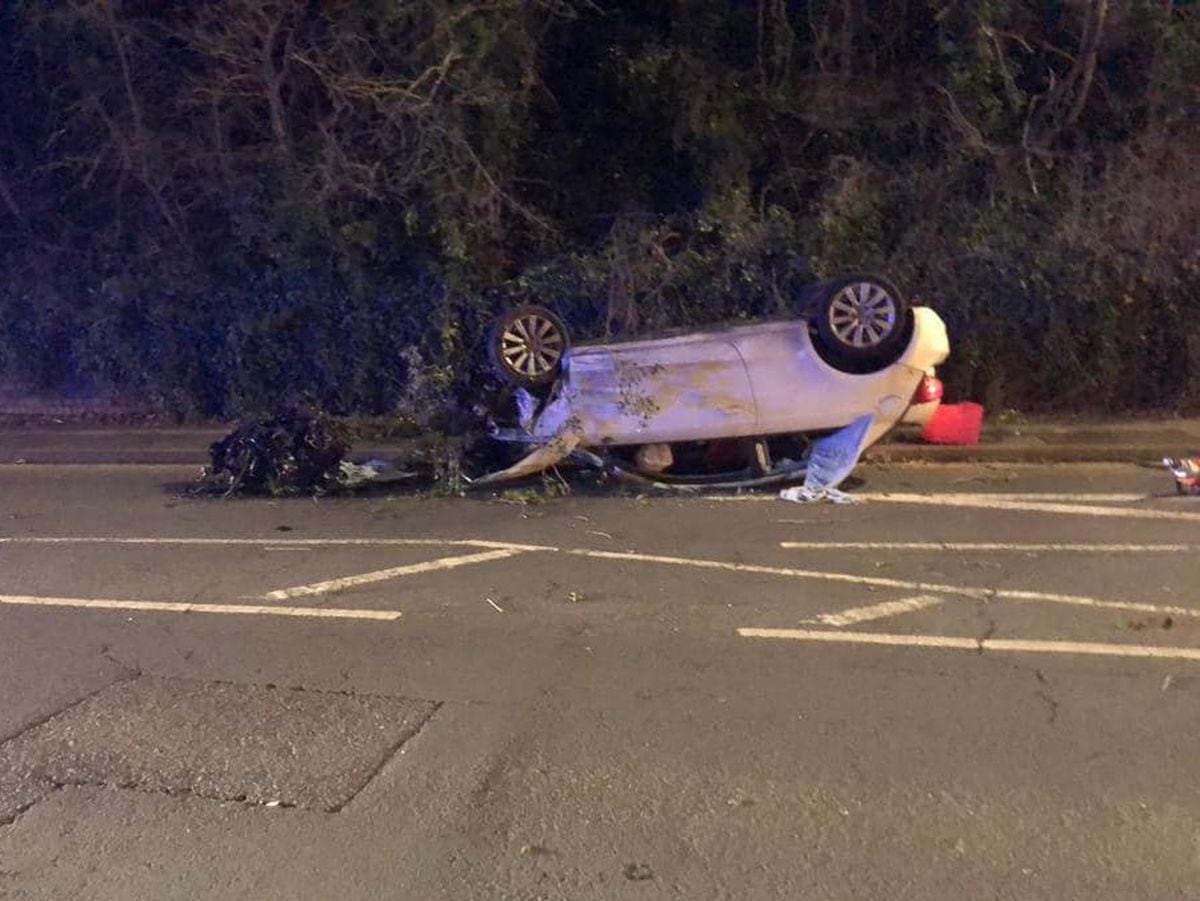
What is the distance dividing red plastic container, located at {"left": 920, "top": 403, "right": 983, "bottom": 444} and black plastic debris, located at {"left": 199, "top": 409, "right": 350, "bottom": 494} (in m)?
5.32

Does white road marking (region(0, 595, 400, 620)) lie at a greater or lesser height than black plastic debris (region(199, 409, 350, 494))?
lesser

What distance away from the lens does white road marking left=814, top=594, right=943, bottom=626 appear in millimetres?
6402

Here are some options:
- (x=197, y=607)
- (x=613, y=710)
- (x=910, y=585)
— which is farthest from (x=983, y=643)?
(x=197, y=607)

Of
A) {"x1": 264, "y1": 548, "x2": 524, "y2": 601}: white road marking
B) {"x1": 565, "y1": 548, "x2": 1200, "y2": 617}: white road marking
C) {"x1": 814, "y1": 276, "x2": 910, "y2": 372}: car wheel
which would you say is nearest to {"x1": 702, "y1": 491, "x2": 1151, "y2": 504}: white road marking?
{"x1": 814, "y1": 276, "x2": 910, "y2": 372}: car wheel

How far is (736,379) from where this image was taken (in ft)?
32.7

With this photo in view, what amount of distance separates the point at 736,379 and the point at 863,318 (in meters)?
1.11

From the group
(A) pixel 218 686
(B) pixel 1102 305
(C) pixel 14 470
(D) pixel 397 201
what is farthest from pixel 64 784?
(B) pixel 1102 305

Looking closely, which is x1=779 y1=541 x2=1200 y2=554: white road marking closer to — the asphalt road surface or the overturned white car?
the asphalt road surface

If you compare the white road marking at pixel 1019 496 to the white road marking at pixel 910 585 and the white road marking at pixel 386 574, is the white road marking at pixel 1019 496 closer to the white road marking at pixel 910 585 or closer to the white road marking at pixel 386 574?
the white road marking at pixel 910 585

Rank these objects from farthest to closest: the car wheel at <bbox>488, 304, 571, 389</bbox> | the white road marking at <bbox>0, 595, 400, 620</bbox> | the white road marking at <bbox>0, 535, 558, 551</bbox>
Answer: the car wheel at <bbox>488, 304, 571, 389</bbox> → the white road marking at <bbox>0, 535, 558, 551</bbox> → the white road marking at <bbox>0, 595, 400, 620</bbox>

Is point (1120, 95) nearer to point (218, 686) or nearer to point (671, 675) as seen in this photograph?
point (671, 675)

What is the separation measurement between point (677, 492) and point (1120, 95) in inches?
307

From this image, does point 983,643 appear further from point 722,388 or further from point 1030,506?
point 722,388

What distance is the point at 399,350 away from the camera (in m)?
14.1
